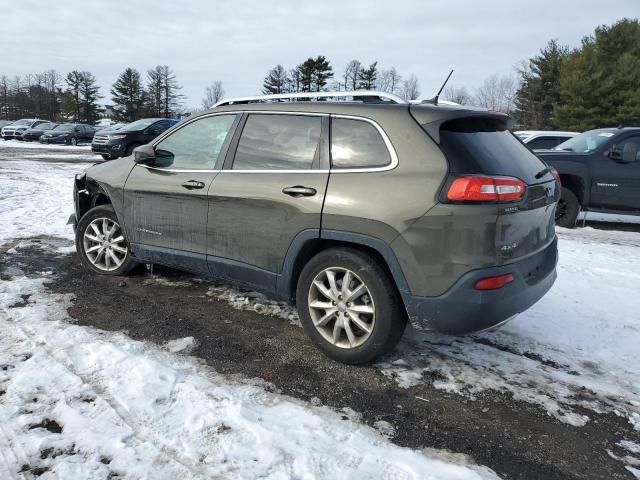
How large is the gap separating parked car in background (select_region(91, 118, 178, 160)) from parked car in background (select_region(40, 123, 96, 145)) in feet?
50.1

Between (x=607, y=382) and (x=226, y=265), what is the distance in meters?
2.82

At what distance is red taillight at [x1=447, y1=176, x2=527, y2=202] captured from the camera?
9.43 ft

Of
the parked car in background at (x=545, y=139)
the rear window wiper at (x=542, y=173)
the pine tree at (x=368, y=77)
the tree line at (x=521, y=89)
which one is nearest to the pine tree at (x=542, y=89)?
the tree line at (x=521, y=89)

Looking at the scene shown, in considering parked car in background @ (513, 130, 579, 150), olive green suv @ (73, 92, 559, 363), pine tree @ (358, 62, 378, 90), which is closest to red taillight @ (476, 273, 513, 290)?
olive green suv @ (73, 92, 559, 363)

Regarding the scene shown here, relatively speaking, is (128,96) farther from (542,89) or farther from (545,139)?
(545,139)

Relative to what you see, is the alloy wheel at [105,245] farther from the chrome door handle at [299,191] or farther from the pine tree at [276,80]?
the pine tree at [276,80]

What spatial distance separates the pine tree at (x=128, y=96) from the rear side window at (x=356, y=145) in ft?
220

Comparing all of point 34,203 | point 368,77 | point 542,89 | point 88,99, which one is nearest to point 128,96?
point 88,99

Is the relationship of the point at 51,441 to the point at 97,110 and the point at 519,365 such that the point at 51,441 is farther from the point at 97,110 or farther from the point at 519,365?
the point at 97,110

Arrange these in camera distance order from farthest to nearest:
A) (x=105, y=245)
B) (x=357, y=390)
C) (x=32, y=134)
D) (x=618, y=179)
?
(x=32, y=134) < (x=618, y=179) < (x=105, y=245) < (x=357, y=390)

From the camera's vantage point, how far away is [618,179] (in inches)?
324

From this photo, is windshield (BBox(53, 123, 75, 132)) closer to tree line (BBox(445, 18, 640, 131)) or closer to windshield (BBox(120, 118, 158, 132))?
windshield (BBox(120, 118, 158, 132))

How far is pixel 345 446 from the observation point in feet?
8.20

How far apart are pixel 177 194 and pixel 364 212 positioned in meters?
1.87
